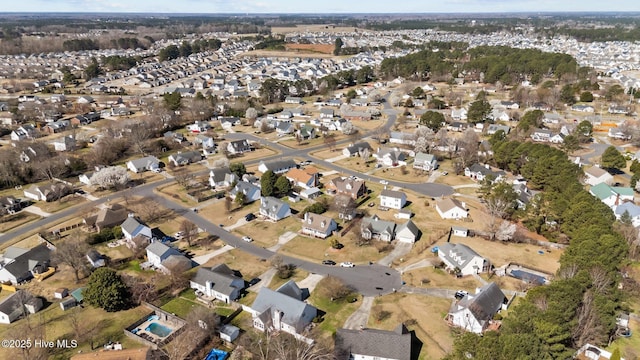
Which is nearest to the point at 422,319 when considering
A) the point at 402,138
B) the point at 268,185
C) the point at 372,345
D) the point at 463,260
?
the point at 372,345

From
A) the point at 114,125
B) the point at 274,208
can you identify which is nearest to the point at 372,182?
the point at 274,208

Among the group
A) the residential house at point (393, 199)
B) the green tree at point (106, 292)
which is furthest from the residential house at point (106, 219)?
the residential house at point (393, 199)

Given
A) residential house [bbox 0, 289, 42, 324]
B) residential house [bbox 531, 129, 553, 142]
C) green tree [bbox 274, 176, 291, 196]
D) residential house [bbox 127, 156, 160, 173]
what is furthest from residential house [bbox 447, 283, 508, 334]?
residential house [bbox 531, 129, 553, 142]

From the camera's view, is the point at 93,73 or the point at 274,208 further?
the point at 93,73

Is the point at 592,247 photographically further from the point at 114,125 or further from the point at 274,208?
the point at 114,125

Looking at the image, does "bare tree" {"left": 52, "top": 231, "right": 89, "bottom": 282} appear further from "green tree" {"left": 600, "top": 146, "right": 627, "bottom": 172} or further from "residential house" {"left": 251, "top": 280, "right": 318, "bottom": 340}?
"green tree" {"left": 600, "top": 146, "right": 627, "bottom": 172}

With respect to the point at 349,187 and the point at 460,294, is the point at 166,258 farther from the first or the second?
the point at 460,294
